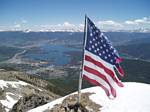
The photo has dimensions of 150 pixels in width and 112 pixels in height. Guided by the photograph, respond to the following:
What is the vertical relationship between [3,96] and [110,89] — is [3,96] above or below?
below

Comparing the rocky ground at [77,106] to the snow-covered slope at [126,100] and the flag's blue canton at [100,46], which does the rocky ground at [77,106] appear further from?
→ the flag's blue canton at [100,46]

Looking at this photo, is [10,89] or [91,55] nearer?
[91,55]

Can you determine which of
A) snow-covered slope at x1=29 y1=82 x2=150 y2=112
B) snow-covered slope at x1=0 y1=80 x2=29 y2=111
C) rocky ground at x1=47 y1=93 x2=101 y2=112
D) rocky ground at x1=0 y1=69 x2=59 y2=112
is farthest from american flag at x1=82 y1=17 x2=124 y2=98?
snow-covered slope at x1=0 y1=80 x2=29 y2=111

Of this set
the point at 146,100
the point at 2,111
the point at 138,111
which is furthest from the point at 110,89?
the point at 2,111

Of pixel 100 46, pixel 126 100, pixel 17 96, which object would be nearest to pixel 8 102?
pixel 17 96

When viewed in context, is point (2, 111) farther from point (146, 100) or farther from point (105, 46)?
point (105, 46)

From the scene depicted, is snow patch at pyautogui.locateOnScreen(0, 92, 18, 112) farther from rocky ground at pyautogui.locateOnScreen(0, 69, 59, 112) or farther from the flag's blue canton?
the flag's blue canton

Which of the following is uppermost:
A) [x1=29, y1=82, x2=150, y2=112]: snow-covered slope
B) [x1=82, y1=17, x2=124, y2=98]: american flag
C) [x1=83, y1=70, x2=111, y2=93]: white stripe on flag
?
[x1=82, y1=17, x2=124, y2=98]: american flag
